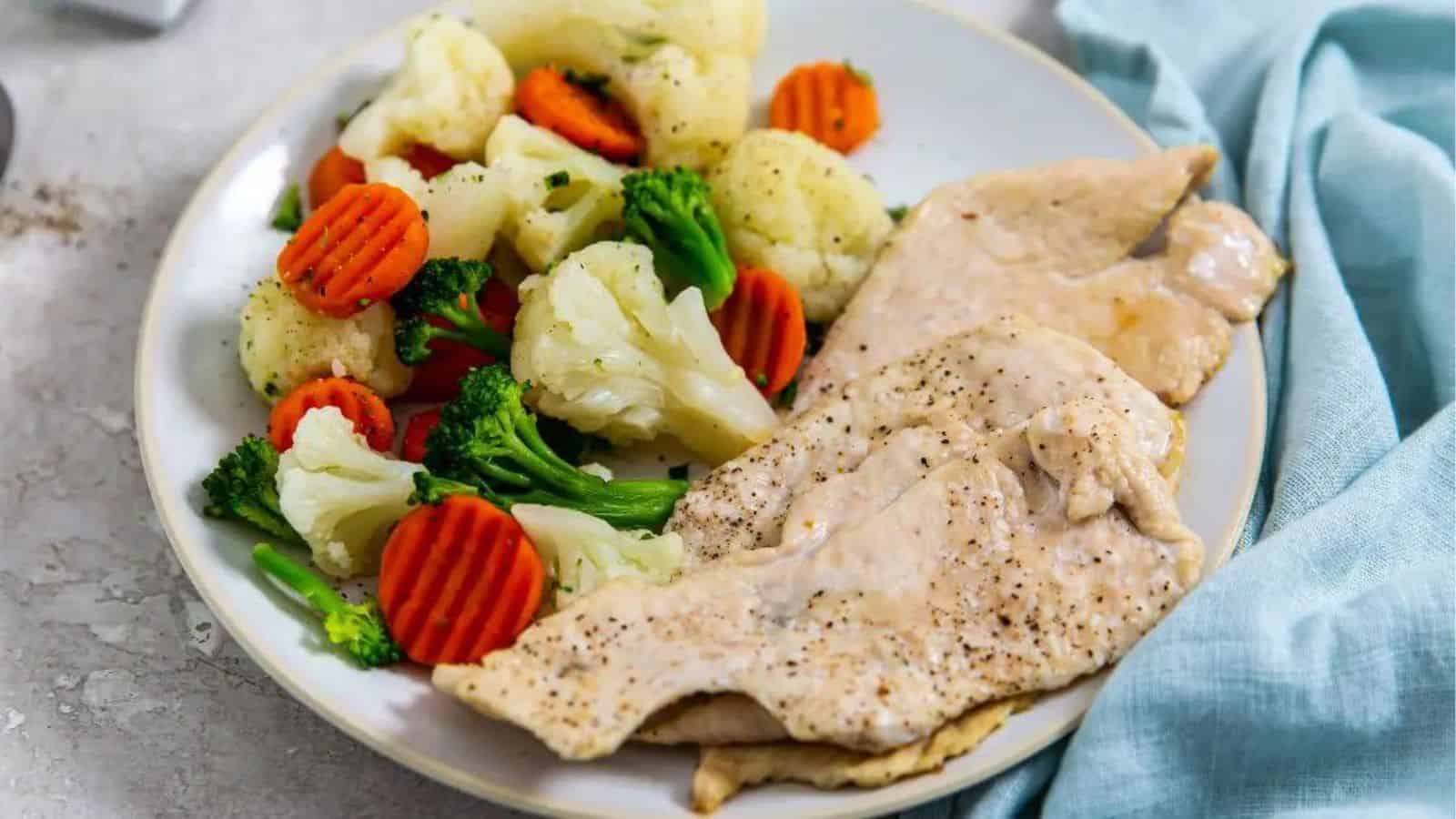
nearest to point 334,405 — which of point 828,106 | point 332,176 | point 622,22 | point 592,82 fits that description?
point 332,176

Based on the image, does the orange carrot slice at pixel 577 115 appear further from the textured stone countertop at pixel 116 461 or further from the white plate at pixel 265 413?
the textured stone countertop at pixel 116 461

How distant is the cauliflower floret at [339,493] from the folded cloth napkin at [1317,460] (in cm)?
136

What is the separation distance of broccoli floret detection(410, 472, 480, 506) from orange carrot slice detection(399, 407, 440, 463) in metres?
0.30

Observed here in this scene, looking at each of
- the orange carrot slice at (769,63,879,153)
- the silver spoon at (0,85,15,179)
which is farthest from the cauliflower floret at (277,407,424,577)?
the silver spoon at (0,85,15,179)

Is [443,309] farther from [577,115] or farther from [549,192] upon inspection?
[577,115]

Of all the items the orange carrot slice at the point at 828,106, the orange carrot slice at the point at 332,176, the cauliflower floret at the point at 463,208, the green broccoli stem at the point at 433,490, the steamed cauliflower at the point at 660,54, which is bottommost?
the green broccoli stem at the point at 433,490

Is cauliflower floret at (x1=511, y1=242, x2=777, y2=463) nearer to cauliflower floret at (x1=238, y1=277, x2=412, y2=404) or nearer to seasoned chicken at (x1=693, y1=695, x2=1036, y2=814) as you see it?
cauliflower floret at (x1=238, y1=277, x2=412, y2=404)

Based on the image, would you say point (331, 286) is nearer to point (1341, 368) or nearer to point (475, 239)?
point (475, 239)

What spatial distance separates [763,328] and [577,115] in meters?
0.82

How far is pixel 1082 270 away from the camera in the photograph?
149 inches

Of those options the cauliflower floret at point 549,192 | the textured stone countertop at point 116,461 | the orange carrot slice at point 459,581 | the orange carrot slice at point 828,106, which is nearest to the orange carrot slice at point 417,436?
the orange carrot slice at point 459,581

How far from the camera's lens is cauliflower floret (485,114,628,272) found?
372 centimetres

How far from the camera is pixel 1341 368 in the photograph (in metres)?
3.64

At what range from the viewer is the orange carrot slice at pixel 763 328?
146 inches
